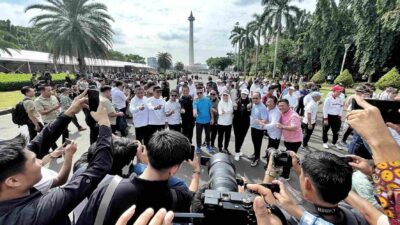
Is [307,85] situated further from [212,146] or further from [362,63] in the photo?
[362,63]

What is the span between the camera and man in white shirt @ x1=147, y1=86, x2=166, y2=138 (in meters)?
5.48

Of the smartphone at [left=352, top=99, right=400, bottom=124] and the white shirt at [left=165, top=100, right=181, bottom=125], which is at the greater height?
the smartphone at [left=352, top=99, right=400, bottom=124]

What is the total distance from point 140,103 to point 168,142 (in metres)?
4.17

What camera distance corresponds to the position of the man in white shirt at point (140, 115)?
5.41 m

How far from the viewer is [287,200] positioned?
4.77 feet

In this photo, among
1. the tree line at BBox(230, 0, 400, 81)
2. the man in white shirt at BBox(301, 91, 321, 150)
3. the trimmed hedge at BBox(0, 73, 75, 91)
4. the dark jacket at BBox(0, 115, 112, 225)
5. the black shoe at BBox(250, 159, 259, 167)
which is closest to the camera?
the dark jacket at BBox(0, 115, 112, 225)

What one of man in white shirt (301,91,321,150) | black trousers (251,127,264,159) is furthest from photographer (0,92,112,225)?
man in white shirt (301,91,321,150)

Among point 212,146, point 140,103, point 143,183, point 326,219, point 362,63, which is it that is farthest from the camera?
point 362,63

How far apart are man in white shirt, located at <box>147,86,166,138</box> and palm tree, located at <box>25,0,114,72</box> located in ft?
53.6

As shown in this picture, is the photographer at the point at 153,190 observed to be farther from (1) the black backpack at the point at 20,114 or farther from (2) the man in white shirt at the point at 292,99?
(2) the man in white shirt at the point at 292,99

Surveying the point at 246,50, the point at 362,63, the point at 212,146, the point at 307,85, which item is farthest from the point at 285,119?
the point at 246,50

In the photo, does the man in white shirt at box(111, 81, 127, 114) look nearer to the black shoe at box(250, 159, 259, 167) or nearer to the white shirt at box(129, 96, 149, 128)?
the white shirt at box(129, 96, 149, 128)

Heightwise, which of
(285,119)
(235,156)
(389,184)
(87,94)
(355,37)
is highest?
(355,37)

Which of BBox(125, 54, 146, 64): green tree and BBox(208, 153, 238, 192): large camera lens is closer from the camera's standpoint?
BBox(208, 153, 238, 192): large camera lens
